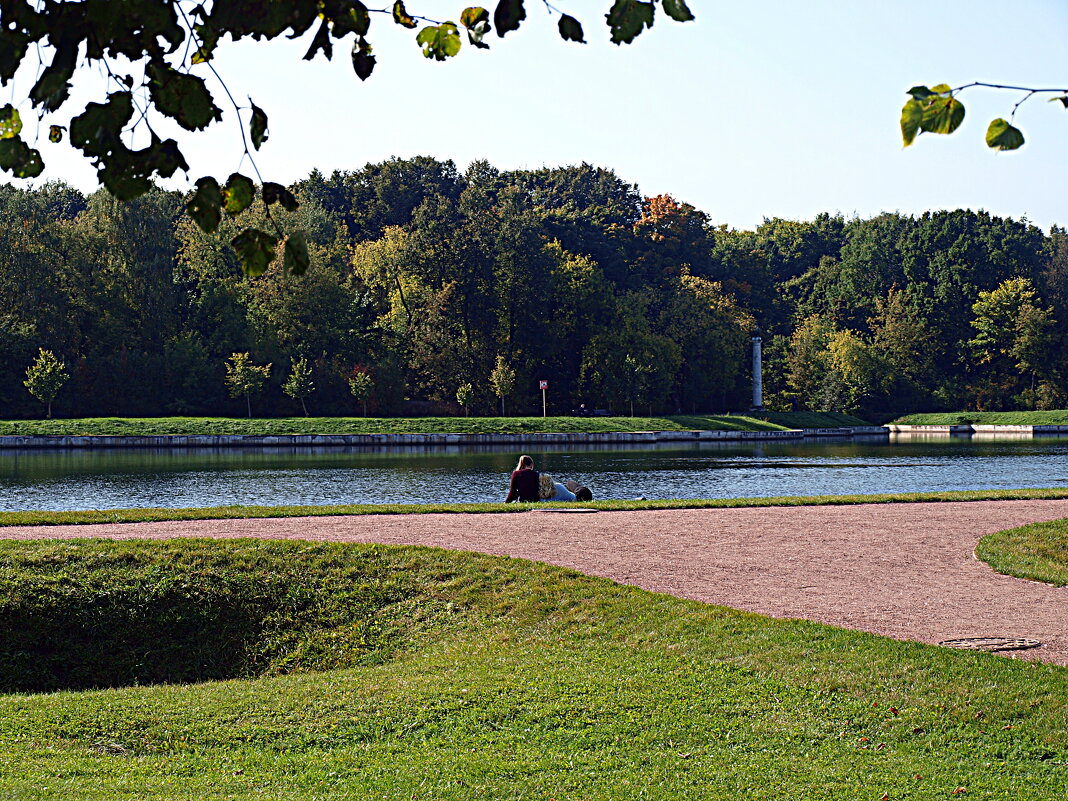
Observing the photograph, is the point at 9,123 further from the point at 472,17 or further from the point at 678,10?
the point at 678,10

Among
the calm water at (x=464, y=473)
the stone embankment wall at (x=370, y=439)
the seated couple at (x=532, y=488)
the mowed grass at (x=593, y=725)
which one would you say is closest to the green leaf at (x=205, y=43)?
the mowed grass at (x=593, y=725)

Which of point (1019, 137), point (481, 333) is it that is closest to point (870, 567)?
point (1019, 137)

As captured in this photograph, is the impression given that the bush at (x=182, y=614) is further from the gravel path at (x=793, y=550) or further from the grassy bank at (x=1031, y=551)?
the grassy bank at (x=1031, y=551)

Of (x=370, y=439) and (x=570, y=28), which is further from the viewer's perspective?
(x=370, y=439)

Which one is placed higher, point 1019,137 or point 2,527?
point 1019,137

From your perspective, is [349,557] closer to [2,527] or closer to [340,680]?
[340,680]

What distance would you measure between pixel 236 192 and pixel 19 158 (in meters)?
0.71

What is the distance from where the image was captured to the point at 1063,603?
427 inches

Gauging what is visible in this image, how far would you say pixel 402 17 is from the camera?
3816 mm

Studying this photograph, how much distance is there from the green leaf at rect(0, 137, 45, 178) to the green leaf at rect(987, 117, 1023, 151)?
2973 millimetres

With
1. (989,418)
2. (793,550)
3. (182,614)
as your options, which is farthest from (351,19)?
(989,418)

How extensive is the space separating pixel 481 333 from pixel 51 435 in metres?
27.1

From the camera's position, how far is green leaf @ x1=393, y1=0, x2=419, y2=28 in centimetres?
380

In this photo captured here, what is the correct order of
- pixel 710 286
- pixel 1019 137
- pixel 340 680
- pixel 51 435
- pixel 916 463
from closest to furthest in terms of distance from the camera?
1. pixel 1019 137
2. pixel 340 680
3. pixel 916 463
4. pixel 51 435
5. pixel 710 286
